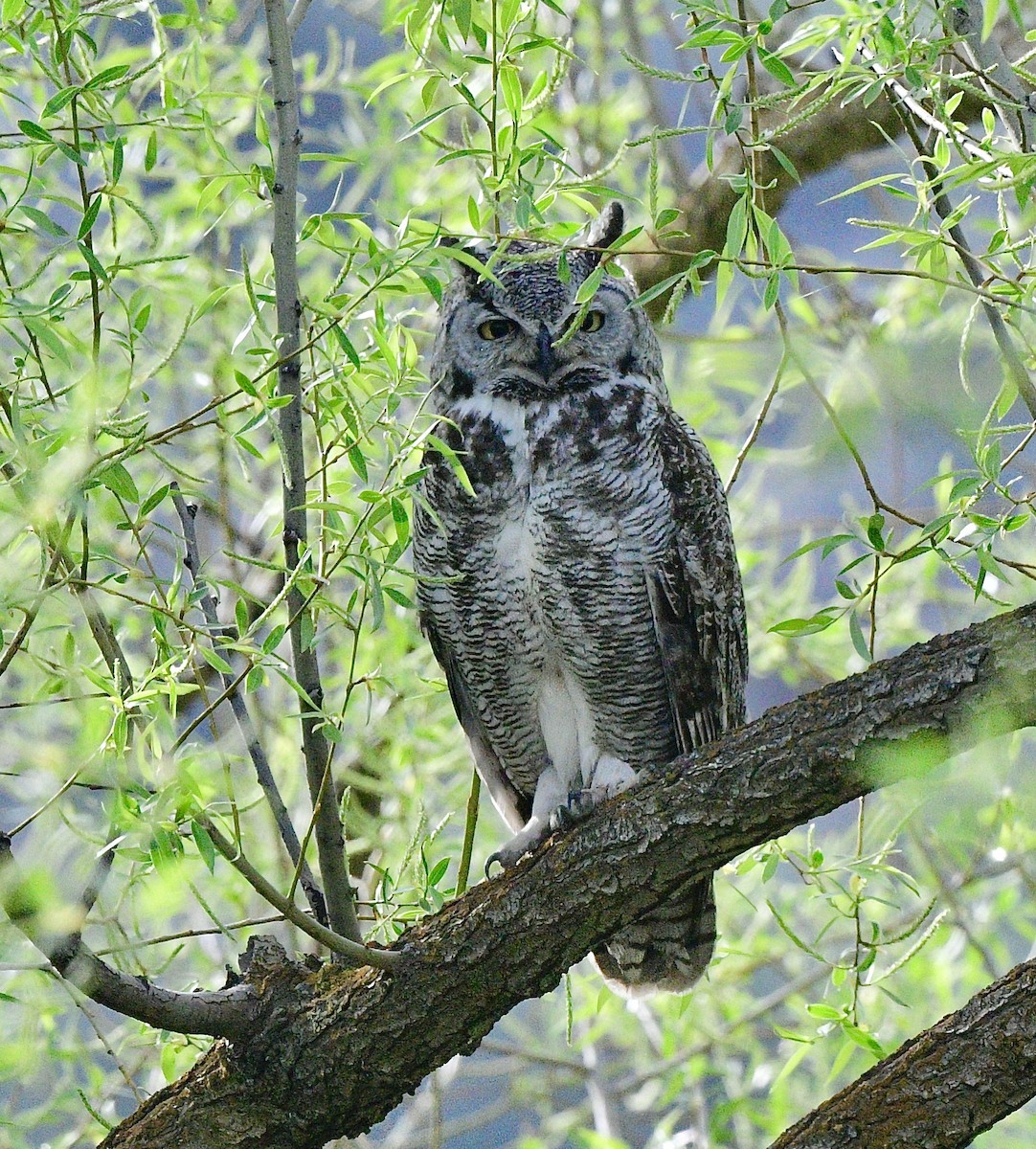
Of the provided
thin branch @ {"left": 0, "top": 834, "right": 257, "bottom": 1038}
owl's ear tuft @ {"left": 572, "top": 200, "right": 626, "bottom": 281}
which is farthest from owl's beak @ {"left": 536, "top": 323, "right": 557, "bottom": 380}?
thin branch @ {"left": 0, "top": 834, "right": 257, "bottom": 1038}

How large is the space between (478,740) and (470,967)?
0.86 m

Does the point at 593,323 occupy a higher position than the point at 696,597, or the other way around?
the point at 593,323

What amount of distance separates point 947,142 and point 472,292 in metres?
0.92

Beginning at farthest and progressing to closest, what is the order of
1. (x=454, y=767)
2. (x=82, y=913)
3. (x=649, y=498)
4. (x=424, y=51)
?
(x=454, y=767), (x=649, y=498), (x=424, y=51), (x=82, y=913)

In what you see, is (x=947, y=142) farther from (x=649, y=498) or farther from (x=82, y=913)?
(x=82, y=913)

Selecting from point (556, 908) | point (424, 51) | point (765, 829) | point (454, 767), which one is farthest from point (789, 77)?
point (454, 767)

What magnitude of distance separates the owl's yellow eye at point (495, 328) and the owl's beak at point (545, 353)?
74 millimetres

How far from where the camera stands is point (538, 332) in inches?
88.4

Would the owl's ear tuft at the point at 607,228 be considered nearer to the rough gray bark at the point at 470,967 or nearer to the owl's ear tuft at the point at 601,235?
the owl's ear tuft at the point at 601,235

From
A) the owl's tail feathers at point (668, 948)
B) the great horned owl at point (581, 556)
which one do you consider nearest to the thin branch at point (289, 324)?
the great horned owl at point (581, 556)

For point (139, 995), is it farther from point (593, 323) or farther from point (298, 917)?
point (593, 323)

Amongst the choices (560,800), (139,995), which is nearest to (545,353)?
(560,800)

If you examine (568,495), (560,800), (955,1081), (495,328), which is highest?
(495,328)

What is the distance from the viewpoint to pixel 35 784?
1.40 meters
